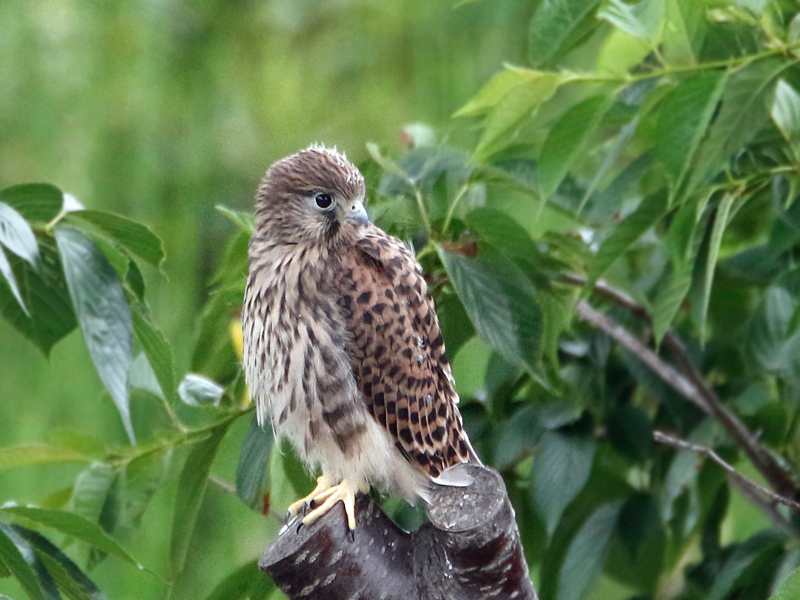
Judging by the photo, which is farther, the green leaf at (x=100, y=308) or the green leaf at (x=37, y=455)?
Result: the green leaf at (x=37, y=455)

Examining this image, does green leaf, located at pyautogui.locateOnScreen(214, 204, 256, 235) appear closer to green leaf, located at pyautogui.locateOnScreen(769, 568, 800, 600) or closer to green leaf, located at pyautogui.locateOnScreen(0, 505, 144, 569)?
green leaf, located at pyautogui.locateOnScreen(0, 505, 144, 569)

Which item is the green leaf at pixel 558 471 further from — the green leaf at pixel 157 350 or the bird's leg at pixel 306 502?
the green leaf at pixel 157 350

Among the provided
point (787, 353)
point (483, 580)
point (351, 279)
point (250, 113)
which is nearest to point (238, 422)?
point (351, 279)

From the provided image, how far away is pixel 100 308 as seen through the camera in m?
1.10

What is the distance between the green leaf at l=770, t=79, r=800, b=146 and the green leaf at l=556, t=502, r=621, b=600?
0.56 metres

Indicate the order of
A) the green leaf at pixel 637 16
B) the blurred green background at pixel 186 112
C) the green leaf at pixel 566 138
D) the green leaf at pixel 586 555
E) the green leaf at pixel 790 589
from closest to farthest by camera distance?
1. the green leaf at pixel 790 589
2. the green leaf at pixel 637 16
3. the green leaf at pixel 566 138
4. the green leaf at pixel 586 555
5. the blurred green background at pixel 186 112

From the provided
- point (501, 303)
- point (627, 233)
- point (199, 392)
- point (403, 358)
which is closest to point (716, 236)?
point (627, 233)

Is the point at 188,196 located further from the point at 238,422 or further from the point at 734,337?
the point at 734,337

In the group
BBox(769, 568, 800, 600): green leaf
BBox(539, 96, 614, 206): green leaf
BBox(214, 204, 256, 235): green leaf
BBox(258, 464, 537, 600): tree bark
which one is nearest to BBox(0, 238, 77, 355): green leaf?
BBox(214, 204, 256, 235): green leaf

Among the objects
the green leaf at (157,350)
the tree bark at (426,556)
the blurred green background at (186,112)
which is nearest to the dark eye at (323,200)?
the green leaf at (157,350)

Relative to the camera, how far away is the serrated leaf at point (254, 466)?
1057mm

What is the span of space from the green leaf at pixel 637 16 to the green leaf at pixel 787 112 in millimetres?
169

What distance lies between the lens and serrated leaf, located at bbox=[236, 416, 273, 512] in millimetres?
1057

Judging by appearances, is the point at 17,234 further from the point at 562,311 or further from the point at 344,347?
the point at 562,311
